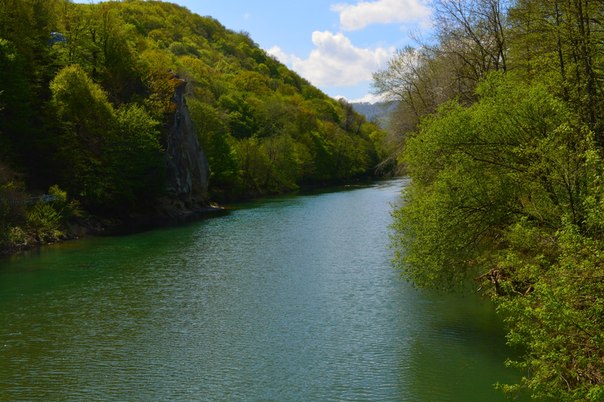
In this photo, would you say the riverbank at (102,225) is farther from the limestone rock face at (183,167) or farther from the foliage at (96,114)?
the foliage at (96,114)

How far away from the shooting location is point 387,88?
4447 cm

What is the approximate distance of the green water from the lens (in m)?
15.2

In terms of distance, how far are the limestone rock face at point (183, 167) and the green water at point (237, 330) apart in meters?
21.2

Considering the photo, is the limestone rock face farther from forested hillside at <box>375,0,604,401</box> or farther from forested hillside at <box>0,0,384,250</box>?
forested hillside at <box>375,0,604,401</box>

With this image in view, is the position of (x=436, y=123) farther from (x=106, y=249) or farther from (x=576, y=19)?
(x=106, y=249)

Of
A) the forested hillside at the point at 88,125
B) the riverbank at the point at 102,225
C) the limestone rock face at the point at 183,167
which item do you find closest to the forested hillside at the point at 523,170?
the riverbank at the point at 102,225

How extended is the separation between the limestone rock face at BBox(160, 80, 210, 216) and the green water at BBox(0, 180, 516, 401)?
21176mm

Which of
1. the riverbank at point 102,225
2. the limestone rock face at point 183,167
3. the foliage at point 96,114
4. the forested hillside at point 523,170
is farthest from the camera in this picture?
the limestone rock face at point 183,167

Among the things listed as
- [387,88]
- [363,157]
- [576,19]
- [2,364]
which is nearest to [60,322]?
[2,364]

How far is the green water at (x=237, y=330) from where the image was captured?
15.2 metres

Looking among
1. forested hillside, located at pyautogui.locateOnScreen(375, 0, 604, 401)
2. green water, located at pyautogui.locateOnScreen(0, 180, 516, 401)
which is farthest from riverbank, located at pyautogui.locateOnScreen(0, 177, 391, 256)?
forested hillside, located at pyautogui.locateOnScreen(375, 0, 604, 401)

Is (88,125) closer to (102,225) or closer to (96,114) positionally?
(96,114)

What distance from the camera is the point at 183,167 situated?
57844mm

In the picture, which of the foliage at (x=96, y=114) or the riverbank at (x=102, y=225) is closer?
the riverbank at (x=102, y=225)
